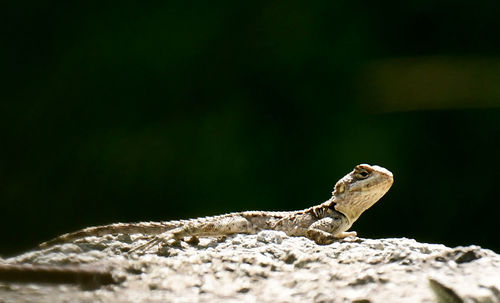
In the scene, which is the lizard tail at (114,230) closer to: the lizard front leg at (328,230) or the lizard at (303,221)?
the lizard at (303,221)

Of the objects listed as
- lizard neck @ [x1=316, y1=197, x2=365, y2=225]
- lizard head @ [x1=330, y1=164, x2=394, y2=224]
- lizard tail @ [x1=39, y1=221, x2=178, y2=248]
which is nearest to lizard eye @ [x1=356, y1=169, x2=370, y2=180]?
lizard head @ [x1=330, y1=164, x2=394, y2=224]

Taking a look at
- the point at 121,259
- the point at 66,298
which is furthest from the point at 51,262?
the point at 66,298

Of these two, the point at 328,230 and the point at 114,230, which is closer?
the point at 114,230

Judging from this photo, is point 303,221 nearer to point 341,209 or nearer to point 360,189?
point 341,209

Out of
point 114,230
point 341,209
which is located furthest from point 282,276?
point 341,209

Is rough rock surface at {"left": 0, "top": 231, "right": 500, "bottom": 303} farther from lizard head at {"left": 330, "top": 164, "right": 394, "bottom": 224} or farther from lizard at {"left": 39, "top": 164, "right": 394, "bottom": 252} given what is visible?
lizard head at {"left": 330, "top": 164, "right": 394, "bottom": 224}

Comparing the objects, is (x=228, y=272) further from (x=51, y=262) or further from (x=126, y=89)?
(x=126, y=89)

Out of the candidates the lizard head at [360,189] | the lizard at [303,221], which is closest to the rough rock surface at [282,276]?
the lizard at [303,221]
